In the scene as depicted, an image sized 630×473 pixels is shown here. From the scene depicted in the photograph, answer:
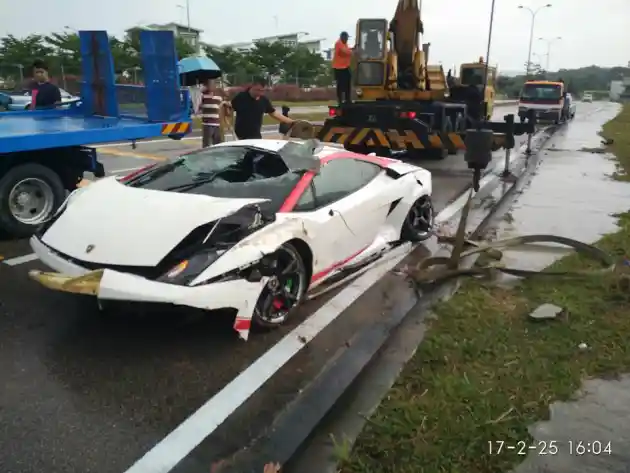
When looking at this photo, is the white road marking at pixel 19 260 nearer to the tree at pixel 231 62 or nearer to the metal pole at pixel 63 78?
the metal pole at pixel 63 78

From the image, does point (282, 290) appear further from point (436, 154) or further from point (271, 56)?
point (271, 56)

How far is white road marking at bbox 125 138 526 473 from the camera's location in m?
2.96

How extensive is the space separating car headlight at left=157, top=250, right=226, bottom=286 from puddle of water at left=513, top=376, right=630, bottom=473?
6.92ft

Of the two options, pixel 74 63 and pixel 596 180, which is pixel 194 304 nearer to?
pixel 596 180

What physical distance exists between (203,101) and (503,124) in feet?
17.9

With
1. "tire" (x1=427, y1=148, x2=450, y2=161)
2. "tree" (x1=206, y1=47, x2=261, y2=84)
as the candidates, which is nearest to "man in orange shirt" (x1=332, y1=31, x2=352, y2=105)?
"tire" (x1=427, y1=148, x2=450, y2=161)

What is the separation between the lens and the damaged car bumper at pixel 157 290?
3639 mm

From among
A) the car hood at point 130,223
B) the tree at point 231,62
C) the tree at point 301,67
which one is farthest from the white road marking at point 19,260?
the tree at point 301,67

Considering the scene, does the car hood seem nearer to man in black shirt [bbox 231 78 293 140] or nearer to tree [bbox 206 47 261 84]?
man in black shirt [bbox 231 78 293 140]

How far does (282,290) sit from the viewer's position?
4.39 m

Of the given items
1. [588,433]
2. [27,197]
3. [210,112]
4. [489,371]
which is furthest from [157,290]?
[210,112]

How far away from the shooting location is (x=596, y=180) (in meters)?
11.6

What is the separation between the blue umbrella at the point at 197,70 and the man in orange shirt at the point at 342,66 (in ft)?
11.6

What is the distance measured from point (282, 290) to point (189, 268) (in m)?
0.84
